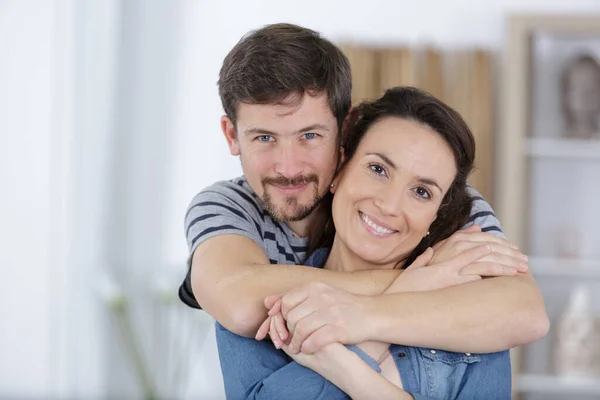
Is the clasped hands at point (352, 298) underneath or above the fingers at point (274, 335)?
above

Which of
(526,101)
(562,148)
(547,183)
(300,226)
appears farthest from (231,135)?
(547,183)

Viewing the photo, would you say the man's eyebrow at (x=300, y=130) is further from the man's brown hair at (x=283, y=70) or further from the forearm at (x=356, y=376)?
the forearm at (x=356, y=376)

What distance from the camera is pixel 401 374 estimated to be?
1447mm

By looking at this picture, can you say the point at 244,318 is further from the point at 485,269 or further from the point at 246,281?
the point at 485,269

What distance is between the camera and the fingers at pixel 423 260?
5.00ft

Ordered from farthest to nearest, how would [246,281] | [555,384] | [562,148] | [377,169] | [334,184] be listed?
1. [562,148]
2. [555,384]
3. [334,184]
4. [377,169]
5. [246,281]

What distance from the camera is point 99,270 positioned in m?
4.08

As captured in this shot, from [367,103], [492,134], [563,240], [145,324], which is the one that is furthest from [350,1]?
[367,103]

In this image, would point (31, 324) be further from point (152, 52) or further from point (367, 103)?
point (367, 103)

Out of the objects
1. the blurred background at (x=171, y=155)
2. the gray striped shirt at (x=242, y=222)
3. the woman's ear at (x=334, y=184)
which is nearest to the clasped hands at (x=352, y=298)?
the gray striped shirt at (x=242, y=222)

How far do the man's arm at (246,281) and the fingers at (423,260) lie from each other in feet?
0.10

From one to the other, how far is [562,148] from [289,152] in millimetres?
2745

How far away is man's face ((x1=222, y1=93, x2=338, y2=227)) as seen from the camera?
1600 mm

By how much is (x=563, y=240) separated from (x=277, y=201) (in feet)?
9.14
